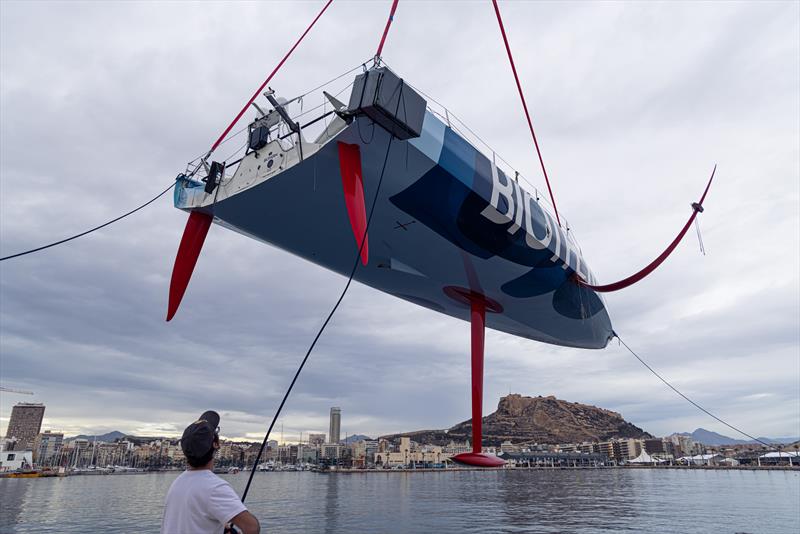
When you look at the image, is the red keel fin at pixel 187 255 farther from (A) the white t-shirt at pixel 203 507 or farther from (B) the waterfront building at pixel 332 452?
(B) the waterfront building at pixel 332 452

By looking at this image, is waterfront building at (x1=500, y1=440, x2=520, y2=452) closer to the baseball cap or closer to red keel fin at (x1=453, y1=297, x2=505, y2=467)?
red keel fin at (x1=453, y1=297, x2=505, y2=467)

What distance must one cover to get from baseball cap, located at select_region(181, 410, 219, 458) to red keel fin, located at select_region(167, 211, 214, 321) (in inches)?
343

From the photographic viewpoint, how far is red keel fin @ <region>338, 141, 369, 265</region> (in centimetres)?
835

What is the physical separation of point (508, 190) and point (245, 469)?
686 ft

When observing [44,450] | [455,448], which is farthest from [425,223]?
[44,450]

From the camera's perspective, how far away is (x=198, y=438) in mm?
2141

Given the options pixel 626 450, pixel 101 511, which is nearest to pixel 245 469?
pixel 626 450

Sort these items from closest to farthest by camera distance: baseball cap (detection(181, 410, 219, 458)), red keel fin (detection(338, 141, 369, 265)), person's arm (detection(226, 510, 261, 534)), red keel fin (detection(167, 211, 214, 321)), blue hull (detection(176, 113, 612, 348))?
1. person's arm (detection(226, 510, 261, 534))
2. baseball cap (detection(181, 410, 219, 458))
3. red keel fin (detection(338, 141, 369, 265))
4. blue hull (detection(176, 113, 612, 348))
5. red keel fin (detection(167, 211, 214, 321))

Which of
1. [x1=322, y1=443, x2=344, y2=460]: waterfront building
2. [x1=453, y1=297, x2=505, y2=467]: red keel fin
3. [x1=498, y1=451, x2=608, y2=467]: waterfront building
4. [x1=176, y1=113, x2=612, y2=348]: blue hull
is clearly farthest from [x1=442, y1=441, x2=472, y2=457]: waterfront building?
[x1=176, y1=113, x2=612, y2=348]: blue hull

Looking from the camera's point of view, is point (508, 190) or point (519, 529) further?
point (519, 529)

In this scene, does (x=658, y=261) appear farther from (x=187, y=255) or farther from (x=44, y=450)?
(x=44, y=450)

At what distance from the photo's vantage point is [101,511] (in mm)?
40094

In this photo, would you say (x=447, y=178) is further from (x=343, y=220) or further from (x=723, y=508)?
(x=723, y=508)

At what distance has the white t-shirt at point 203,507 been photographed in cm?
200
